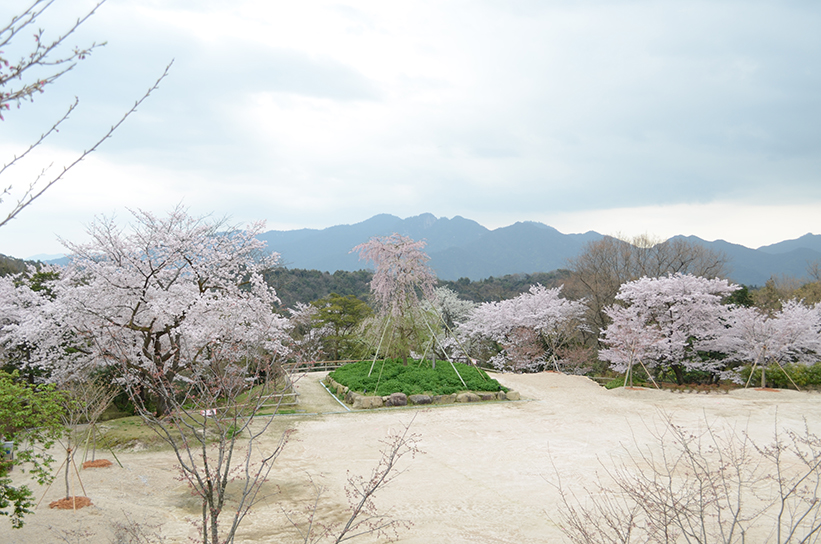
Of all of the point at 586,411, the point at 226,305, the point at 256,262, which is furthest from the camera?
the point at 256,262

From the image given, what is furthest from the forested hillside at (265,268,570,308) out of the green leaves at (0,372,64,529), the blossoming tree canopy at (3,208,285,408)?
the green leaves at (0,372,64,529)

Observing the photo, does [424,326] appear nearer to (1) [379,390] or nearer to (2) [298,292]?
(1) [379,390]

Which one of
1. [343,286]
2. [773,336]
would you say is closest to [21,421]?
[773,336]

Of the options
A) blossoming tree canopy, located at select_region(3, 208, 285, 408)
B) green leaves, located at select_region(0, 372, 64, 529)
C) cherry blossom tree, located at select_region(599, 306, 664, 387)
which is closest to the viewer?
green leaves, located at select_region(0, 372, 64, 529)

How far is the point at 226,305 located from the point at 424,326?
7.71 meters

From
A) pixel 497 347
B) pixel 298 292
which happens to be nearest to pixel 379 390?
pixel 497 347

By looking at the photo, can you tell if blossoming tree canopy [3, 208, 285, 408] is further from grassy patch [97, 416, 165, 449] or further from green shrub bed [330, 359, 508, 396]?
green shrub bed [330, 359, 508, 396]

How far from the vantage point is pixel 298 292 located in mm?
41625

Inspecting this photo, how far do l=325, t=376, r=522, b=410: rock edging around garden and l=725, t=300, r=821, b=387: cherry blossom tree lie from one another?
8653mm

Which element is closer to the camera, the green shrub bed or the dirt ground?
the dirt ground

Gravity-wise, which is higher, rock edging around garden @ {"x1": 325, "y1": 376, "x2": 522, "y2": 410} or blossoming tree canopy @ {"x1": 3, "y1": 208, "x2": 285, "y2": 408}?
blossoming tree canopy @ {"x1": 3, "y1": 208, "x2": 285, "y2": 408}

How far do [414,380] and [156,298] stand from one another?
795 cm

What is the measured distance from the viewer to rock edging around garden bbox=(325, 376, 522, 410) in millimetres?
13234

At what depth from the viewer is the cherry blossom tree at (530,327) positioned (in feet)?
76.5
